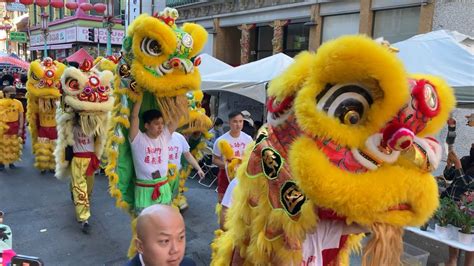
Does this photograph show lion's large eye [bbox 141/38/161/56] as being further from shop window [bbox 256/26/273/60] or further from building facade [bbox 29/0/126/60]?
building facade [bbox 29/0/126/60]

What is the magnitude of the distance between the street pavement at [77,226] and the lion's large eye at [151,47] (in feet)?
7.58

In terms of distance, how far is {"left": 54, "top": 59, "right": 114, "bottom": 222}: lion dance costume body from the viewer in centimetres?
535

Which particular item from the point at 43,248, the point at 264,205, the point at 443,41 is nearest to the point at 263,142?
the point at 264,205

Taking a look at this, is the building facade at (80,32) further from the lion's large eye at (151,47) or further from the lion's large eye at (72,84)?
the lion's large eye at (151,47)

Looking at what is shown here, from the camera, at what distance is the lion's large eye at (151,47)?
371cm

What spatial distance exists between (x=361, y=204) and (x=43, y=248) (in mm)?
4372

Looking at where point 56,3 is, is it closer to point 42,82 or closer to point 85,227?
point 42,82

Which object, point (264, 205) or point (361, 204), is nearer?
point (361, 204)

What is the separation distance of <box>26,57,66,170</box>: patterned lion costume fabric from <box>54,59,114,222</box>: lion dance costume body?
247 cm

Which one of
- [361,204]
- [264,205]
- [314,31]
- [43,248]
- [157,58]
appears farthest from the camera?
[314,31]

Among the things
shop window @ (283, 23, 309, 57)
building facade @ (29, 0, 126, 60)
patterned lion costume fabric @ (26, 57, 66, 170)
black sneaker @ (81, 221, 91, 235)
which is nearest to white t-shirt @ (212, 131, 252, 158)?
black sneaker @ (81, 221, 91, 235)

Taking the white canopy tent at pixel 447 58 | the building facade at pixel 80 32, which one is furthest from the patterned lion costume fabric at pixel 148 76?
the building facade at pixel 80 32

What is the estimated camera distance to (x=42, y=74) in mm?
7980

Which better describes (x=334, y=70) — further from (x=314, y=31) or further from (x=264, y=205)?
(x=314, y=31)
